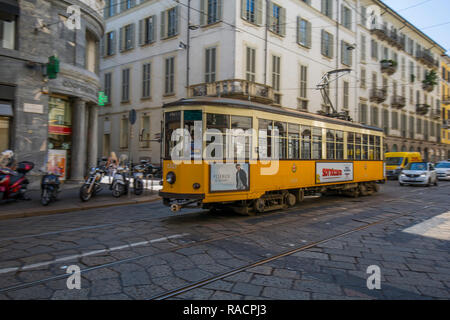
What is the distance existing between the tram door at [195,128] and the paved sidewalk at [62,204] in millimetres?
3888

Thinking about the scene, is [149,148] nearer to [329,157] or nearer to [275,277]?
[329,157]

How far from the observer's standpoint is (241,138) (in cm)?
714

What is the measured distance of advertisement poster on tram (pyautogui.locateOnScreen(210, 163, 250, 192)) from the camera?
6.73m

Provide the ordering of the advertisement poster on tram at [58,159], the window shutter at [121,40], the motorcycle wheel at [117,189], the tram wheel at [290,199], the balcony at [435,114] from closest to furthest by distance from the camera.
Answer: the tram wheel at [290,199]
the motorcycle wheel at [117,189]
the advertisement poster on tram at [58,159]
the window shutter at [121,40]
the balcony at [435,114]

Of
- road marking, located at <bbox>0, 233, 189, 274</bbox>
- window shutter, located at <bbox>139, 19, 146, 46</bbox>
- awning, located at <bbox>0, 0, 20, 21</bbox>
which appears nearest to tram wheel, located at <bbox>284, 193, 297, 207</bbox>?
road marking, located at <bbox>0, 233, 189, 274</bbox>

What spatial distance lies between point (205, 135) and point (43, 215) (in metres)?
4.49

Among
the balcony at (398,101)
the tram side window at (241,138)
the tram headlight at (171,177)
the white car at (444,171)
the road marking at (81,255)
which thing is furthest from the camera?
the balcony at (398,101)

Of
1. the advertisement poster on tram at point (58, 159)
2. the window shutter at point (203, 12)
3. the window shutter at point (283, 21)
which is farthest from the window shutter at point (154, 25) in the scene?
the advertisement poster on tram at point (58, 159)

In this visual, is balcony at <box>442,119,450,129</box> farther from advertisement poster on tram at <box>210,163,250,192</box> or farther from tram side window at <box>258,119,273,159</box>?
advertisement poster on tram at <box>210,163,250,192</box>

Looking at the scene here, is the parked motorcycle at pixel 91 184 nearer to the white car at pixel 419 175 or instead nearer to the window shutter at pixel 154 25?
the window shutter at pixel 154 25

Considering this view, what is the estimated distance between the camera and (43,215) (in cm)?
766

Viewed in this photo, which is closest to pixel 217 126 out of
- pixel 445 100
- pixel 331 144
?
pixel 331 144

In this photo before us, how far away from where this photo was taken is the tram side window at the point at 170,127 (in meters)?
6.92
